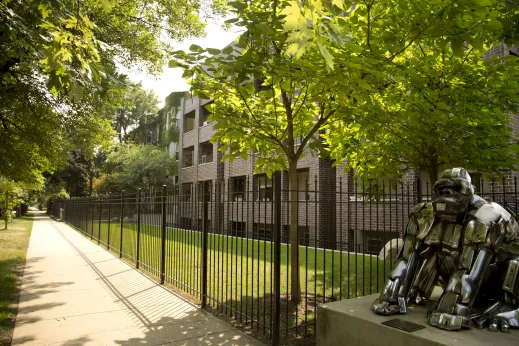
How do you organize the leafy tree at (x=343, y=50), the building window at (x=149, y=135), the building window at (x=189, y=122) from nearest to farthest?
the leafy tree at (x=343, y=50)
the building window at (x=189, y=122)
the building window at (x=149, y=135)

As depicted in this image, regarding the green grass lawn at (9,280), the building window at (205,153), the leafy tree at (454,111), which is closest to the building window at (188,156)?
the building window at (205,153)

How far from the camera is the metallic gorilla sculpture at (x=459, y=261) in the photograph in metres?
3.17

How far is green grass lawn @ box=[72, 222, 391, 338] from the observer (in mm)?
5249

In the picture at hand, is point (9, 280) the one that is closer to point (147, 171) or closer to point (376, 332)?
point (376, 332)

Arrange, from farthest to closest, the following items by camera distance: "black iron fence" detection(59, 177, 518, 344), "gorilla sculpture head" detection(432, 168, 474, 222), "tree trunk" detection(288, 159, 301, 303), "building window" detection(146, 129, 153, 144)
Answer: "building window" detection(146, 129, 153, 144)
"tree trunk" detection(288, 159, 301, 303)
"black iron fence" detection(59, 177, 518, 344)
"gorilla sculpture head" detection(432, 168, 474, 222)

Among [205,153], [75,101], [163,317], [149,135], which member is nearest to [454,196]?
[163,317]

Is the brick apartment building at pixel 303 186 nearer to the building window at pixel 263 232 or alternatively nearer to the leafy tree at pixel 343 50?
the building window at pixel 263 232

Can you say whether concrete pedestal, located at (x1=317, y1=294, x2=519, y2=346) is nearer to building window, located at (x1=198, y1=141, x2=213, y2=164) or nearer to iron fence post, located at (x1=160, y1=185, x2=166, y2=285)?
iron fence post, located at (x1=160, y1=185, x2=166, y2=285)

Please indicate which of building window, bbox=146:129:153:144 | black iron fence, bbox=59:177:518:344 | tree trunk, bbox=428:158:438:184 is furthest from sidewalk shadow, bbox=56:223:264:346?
building window, bbox=146:129:153:144

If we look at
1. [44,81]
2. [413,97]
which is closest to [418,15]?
[413,97]

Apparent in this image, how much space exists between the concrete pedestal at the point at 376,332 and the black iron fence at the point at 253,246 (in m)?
0.61

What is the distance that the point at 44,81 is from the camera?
1045 centimetres

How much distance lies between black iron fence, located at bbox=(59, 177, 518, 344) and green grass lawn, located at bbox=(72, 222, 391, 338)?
2 centimetres

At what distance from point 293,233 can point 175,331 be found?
227cm
